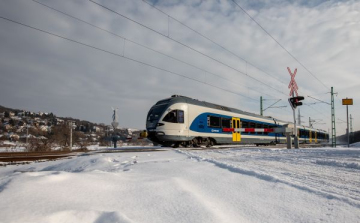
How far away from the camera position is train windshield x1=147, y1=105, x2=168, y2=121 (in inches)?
518

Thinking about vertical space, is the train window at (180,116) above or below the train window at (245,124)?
above

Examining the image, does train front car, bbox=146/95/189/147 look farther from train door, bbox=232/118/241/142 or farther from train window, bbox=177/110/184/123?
train door, bbox=232/118/241/142

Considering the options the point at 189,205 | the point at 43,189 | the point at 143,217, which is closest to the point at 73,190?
the point at 43,189

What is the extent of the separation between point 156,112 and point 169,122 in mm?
1191

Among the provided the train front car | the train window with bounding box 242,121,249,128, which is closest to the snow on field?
the train front car

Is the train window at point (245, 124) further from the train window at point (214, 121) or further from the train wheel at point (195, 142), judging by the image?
the train wheel at point (195, 142)

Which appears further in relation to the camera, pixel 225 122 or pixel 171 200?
pixel 225 122

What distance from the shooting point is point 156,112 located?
1355 centimetres

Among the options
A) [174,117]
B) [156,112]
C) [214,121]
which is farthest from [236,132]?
[156,112]

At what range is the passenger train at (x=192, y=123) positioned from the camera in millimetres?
13016

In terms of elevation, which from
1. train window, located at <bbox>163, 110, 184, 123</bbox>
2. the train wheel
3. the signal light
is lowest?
the train wheel

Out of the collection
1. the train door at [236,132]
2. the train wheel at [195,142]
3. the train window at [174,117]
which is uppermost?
the train window at [174,117]

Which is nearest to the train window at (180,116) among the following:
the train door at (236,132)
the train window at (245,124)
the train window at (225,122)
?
the train window at (225,122)

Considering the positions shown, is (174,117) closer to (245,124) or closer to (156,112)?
(156,112)
